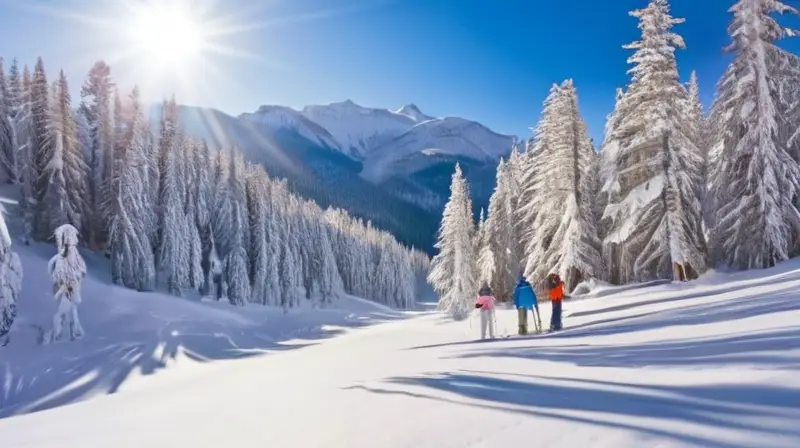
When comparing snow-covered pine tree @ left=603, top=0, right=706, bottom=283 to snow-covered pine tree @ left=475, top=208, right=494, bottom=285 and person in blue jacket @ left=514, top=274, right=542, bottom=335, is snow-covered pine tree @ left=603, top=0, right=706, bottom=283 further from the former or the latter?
snow-covered pine tree @ left=475, top=208, right=494, bottom=285

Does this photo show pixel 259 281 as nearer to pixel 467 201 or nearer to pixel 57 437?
pixel 467 201

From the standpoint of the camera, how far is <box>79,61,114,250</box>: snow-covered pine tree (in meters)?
46.5

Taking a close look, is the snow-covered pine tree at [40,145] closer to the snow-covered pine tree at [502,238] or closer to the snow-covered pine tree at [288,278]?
the snow-covered pine tree at [288,278]

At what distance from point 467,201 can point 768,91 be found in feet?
73.5

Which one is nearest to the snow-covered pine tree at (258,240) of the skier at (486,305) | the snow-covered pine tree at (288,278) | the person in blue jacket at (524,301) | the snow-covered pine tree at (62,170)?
the snow-covered pine tree at (288,278)

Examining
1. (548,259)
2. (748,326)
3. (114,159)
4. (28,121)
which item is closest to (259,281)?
(114,159)

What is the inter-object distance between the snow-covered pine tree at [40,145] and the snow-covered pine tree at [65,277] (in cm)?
1629

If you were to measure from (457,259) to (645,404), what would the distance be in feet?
115

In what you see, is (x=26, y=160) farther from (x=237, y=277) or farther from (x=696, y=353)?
(x=696, y=353)

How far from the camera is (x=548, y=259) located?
28719mm

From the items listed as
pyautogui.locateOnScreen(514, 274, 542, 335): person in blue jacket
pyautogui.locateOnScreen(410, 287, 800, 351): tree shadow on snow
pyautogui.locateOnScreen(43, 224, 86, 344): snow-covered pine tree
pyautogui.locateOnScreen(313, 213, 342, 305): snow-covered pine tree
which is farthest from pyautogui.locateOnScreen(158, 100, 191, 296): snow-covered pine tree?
pyautogui.locateOnScreen(410, 287, 800, 351): tree shadow on snow

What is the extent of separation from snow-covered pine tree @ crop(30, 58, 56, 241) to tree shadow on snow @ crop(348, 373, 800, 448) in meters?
46.3

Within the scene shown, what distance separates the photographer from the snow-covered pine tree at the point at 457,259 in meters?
38.1

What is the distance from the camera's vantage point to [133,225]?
43.4 metres
